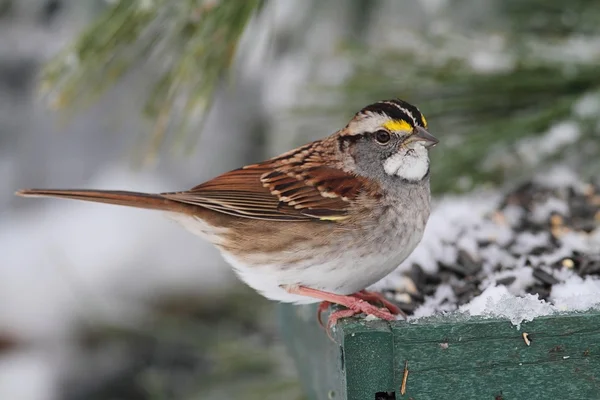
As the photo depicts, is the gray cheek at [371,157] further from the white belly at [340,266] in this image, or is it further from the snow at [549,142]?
the snow at [549,142]

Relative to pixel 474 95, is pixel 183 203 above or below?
below

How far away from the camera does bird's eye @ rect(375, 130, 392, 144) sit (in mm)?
2232

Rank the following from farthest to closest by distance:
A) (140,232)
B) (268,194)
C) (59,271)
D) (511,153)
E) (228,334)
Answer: (140,232) < (59,271) < (228,334) < (511,153) < (268,194)

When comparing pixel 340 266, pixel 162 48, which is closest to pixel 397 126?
pixel 340 266

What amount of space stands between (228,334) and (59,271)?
4.89ft

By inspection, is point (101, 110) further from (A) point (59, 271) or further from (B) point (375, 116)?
(B) point (375, 116)

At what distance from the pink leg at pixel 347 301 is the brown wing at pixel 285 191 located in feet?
0.56

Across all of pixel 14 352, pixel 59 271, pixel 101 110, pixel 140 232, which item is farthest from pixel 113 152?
pixel 14 352

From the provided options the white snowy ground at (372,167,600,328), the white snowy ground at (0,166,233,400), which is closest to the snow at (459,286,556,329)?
the white snowy ground at (372,167,600,328)

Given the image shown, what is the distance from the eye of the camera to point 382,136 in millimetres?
2242

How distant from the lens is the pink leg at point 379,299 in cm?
198

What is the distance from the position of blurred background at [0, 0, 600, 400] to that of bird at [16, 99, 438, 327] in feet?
0.63

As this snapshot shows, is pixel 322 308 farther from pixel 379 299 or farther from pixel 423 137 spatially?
pixel 423 137

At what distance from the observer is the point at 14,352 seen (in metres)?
4.54
